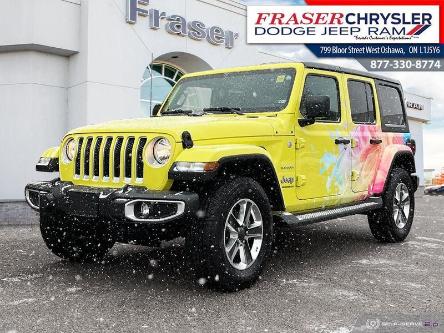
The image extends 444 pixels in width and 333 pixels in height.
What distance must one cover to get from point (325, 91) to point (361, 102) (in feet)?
2.72

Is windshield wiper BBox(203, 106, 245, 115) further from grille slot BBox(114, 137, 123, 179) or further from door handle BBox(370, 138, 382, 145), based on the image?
door handle BBox(370, 138, 382, 145)

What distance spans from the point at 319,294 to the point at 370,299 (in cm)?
40

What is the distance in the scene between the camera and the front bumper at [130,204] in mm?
3676

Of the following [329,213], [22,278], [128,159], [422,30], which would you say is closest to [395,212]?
[329,213]

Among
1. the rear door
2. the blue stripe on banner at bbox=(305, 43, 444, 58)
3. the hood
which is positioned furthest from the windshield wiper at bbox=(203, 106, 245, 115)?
the blue stripe on banner at bbox=(305, 43, 444, 58)

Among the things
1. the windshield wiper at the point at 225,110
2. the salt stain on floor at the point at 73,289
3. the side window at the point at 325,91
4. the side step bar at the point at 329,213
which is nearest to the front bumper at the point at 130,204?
the salt stain on floor at the point at 73,289

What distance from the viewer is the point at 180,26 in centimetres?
1312

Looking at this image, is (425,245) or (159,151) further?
(425,245)

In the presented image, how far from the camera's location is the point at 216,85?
17.9 feet

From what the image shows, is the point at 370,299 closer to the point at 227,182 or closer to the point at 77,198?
the point at 227,182

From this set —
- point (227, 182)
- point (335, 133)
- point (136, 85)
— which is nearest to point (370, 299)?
point (227, 182)

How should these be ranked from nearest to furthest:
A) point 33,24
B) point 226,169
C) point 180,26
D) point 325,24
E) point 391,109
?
point 226,169 → point 391,109 → point 33,24 → point 180,26 → point 325,24

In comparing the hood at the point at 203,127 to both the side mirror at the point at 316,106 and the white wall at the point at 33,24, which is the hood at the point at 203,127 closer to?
the side mirror at the point at 316,106

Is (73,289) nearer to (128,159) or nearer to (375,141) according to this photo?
(128,159)
